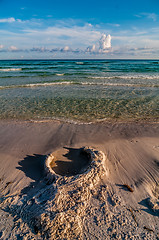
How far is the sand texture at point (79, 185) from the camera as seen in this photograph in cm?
264

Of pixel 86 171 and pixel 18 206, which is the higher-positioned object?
pixel 86 171

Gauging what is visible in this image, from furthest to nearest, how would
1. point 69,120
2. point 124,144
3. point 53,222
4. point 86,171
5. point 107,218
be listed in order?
point 69,120, point 124,144, point 86,171, point 107,218, point 53,222

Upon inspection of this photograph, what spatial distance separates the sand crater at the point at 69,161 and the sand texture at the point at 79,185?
27 mm

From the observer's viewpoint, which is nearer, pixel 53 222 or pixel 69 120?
pixel 53 222

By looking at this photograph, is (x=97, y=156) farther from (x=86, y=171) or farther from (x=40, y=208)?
(x=40, y=208)

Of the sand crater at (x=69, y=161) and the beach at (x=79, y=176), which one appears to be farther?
the sand crater at (x=69, y=161)

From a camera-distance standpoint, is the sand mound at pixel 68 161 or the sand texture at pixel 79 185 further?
the sand mound at pixel 68 161

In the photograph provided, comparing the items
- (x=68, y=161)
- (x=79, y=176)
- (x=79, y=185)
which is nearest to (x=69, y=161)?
(x=68, y=161)

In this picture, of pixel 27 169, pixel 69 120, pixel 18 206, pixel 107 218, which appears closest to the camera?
pixel 107 218

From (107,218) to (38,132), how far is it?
4349 millimetres

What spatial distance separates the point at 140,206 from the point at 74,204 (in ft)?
4.65

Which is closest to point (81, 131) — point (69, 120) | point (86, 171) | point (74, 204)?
point (69, 120)

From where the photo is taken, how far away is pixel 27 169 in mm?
4199

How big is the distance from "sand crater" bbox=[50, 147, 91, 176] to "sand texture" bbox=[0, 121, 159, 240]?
27 millimetres
